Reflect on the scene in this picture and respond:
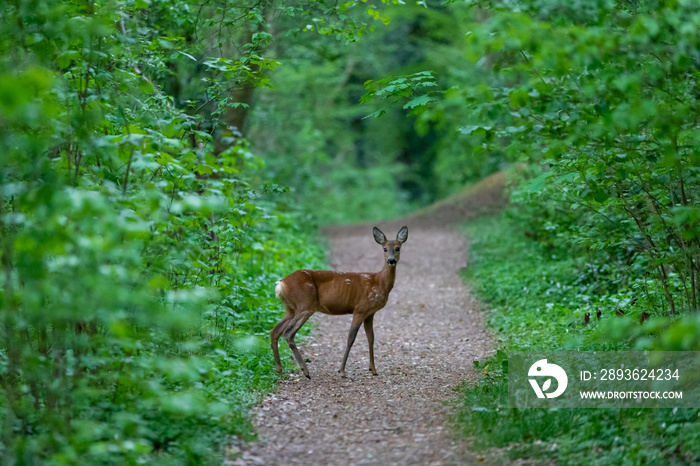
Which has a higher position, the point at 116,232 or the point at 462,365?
the point at 116,232

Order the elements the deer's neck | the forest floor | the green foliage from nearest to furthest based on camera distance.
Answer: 1. the green foliage
2. the forest floor
3. the deer's neck

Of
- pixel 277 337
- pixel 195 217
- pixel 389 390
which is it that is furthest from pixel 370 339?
pixel 195 217

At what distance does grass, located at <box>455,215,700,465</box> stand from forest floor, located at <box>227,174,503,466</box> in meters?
0.28

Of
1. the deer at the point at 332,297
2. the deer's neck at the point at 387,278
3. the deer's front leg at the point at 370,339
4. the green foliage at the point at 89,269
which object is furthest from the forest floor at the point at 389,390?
the deer's neck at the point at 387,278

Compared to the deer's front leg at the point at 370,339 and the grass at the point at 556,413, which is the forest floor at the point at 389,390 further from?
the grass at the point at 556,413

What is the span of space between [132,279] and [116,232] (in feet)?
2.72

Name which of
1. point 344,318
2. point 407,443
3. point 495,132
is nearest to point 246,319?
point 344,318

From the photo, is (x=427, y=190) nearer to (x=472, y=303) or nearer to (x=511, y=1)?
(x=472, y=303)

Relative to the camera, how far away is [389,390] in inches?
281

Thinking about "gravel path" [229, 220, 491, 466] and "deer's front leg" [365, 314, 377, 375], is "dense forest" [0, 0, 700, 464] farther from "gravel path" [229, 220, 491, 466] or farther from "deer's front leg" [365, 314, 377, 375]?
"deer's front leg" [365, 314, 377, 375]

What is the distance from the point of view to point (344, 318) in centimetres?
1117

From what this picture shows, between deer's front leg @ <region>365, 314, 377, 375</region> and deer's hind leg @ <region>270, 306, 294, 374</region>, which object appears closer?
deer's hind leg @ <region>270, 306, 294, 374</region>

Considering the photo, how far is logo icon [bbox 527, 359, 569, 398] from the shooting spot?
233 inches

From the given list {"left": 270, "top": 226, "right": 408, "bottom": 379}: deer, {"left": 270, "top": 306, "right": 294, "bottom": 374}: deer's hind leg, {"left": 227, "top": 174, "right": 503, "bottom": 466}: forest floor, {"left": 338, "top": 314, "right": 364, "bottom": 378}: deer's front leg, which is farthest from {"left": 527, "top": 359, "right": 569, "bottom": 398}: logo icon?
{"left": 270, "top": 306, "right": 294, "bottom": 374}: deer's hind leg
